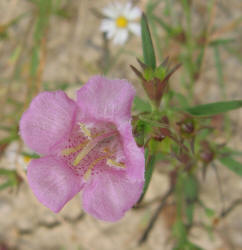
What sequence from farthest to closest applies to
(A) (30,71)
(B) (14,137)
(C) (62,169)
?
(A) (30,71) → (B) (14,137) → (C) (62,169)

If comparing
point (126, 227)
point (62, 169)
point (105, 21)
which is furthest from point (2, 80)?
point (62, 169)

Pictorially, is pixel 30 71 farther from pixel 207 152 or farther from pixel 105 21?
pixel 207 152

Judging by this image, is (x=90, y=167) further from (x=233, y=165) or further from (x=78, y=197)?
(x=78, y=197)

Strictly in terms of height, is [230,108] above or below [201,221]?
above

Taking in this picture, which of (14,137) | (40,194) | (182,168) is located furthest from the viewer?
(14,137)

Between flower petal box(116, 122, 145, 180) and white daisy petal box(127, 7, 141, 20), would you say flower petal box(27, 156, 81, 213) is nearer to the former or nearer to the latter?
flower petal box(116, 122, 145, 180)

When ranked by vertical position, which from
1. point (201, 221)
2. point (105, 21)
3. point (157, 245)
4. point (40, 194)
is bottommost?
point (157, 245)

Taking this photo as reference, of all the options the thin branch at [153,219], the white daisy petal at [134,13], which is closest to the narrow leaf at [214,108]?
the thin branch at [153,219]

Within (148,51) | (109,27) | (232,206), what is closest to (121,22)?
(109,27)
